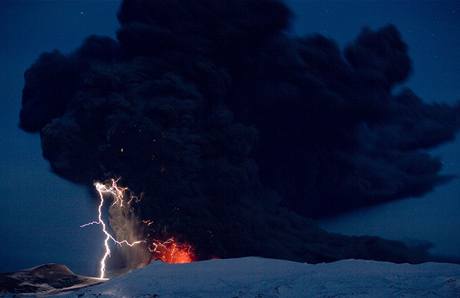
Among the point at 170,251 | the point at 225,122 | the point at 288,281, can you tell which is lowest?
the point at 288,281

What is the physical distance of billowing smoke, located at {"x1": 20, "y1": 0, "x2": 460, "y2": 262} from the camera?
1333cm

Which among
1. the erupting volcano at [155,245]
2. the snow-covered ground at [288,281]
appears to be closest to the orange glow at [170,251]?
the erupting volcano at [155,245]

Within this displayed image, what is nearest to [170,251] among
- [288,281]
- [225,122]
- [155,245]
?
[155,245]

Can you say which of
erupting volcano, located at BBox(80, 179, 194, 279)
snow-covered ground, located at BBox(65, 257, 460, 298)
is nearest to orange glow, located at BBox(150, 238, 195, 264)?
erupting volcano, located at BBox(80, 179, 194, 279)

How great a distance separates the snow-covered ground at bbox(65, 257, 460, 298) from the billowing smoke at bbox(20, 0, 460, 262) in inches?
286

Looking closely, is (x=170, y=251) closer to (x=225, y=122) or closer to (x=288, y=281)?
(x=225, y=122)

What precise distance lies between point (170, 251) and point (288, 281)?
26.3ft

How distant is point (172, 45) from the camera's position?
16266 mm

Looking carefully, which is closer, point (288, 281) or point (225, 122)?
point (288, 281)

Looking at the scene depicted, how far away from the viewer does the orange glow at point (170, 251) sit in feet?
41.5

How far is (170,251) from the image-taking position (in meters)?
12.7

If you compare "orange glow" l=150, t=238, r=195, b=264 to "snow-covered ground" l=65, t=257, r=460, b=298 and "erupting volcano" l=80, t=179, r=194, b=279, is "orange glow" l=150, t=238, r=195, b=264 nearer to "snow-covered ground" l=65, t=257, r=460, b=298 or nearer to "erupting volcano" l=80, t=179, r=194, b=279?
"erupting volcano" l=80, t=179, r=194, b=279

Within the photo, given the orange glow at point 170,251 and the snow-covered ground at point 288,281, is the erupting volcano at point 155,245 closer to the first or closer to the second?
the orange glow at point 170,251

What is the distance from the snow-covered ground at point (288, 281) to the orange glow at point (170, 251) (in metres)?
6.87
